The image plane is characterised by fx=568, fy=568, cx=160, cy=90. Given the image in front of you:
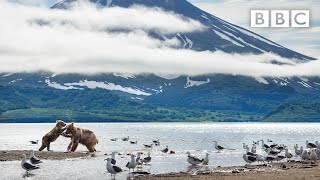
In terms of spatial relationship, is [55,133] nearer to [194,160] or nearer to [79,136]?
[79,136]

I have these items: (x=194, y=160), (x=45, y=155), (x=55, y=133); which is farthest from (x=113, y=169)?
(x=55, y=133)

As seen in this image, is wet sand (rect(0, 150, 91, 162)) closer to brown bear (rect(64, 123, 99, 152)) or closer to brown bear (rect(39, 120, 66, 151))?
brown bear (rect(64, 123, 99, 152))

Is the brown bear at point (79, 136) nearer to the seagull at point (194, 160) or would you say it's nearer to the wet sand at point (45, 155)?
the wet sand at point (45, 155)

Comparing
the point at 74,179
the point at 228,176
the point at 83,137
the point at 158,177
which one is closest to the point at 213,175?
the point at 228,176

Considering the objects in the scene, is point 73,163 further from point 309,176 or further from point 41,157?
point 309,176

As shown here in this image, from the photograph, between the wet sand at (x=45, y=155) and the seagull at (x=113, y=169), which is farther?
the wet sand at (x=45, y=155)

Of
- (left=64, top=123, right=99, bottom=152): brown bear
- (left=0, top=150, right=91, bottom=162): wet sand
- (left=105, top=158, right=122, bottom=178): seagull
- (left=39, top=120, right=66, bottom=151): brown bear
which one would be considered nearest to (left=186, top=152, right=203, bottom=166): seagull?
(left=105, top=158, right=122, bottom=178): seagull

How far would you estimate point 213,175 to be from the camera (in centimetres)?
4488

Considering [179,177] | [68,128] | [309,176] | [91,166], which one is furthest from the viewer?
[68,128]

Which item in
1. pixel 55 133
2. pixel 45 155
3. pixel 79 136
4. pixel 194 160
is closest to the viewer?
pixel 194 160

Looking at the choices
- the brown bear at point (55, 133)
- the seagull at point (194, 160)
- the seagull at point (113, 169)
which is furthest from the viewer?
the brown bear at point (55, 133)

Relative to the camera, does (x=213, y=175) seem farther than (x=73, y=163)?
No

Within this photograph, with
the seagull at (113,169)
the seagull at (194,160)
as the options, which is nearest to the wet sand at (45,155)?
the seagull at (194,160)

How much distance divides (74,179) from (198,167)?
1579 cm
